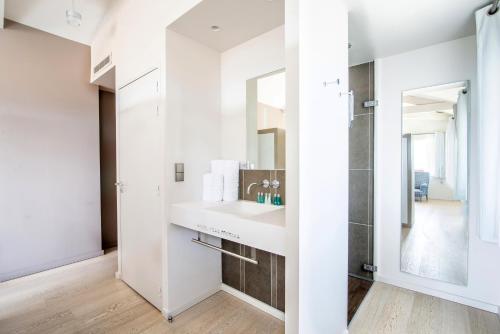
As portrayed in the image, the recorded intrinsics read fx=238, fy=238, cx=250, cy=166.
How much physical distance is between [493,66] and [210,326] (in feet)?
8.33

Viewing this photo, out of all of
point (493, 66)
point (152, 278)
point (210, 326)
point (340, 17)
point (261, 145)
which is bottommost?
point (210, 326)

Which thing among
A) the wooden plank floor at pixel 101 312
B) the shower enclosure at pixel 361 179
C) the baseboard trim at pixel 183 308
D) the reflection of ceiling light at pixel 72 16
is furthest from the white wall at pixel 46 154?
the shower enclosure at pixel 361 179

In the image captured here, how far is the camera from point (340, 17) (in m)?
1.47

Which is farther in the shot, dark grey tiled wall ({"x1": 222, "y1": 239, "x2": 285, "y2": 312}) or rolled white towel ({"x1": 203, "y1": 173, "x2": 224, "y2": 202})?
rolled white towel ({"x1": 203, "y1": 173, "x2": 224, "y2": 202})

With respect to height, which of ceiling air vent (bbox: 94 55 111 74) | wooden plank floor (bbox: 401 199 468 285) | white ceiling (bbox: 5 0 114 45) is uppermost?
white ceiling (bbox: 5 0 114 45)

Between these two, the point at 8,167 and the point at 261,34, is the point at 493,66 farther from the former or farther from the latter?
the point at 8,167

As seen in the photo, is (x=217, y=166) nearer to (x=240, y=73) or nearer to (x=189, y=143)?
(x=189, y=143)

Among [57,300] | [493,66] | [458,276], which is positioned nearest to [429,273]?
[458,276]

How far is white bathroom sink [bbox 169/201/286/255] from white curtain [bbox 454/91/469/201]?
151 centimetres

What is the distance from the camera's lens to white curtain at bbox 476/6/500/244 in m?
1.40

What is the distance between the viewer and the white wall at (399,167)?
6.10 ft

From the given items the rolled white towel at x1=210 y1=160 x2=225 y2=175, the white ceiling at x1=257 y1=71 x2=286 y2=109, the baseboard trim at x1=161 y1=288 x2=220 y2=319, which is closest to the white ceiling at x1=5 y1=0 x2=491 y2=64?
the white ceiling at x1=257 y1=71 x2=286 y2=109

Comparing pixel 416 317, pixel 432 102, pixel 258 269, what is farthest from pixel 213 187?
pixel 432 102

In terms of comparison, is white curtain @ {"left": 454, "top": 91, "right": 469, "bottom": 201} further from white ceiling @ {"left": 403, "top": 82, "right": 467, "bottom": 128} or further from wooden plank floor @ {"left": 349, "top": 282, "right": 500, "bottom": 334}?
wooden plank floor @ {"left": 349, "top": 282, "right": 500, "bottom": 334}
